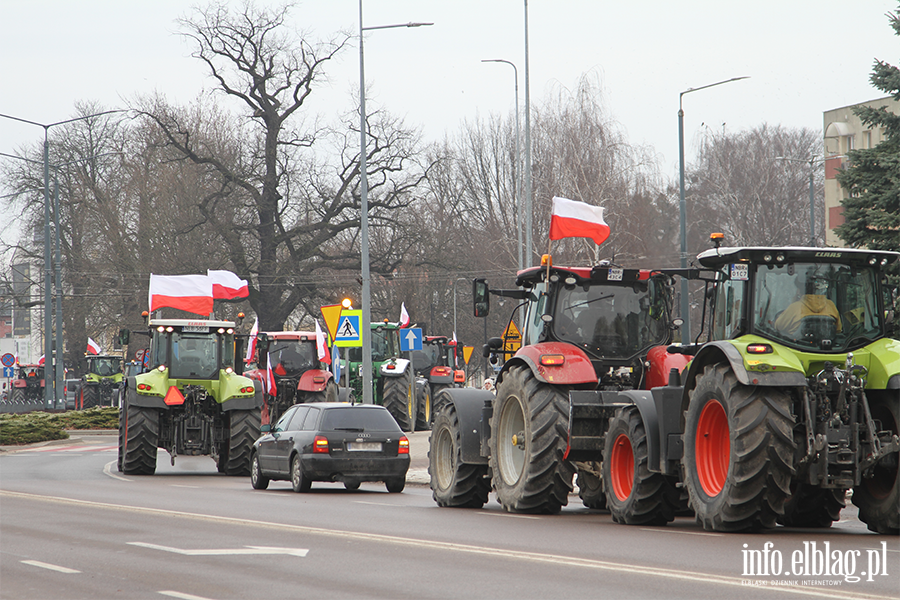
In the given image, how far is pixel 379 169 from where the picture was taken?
169 feet

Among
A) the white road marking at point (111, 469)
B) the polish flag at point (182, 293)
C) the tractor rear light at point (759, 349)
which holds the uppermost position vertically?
the polish flag at point (182, 293)

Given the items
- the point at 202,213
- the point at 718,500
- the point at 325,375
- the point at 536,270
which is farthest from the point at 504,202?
the point at 718,500

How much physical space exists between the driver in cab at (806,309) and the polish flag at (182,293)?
21024 millimetres

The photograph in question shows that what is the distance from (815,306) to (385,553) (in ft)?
14.8

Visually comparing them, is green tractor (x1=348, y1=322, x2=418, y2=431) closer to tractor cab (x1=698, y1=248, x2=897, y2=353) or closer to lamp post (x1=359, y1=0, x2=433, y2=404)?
lamp post (x1=359, y1=0, x2=433, y2=404)

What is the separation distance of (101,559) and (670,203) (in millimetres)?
52104

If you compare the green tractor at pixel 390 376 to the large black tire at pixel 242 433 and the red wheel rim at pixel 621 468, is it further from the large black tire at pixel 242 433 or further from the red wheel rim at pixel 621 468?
the red wheel rim at pixel 621 468

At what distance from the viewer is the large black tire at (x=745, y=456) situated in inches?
407

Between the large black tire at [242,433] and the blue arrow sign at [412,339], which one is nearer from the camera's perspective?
the large black tire at [242,433]

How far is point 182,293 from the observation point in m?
30.6

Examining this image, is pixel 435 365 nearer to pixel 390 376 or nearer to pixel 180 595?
pixel 390 376

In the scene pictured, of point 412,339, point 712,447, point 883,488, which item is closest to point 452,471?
point 712,447

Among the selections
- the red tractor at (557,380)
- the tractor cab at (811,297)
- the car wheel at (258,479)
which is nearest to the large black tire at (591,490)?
the red tractor at (557,380)

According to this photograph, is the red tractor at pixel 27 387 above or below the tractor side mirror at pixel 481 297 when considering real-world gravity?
below
